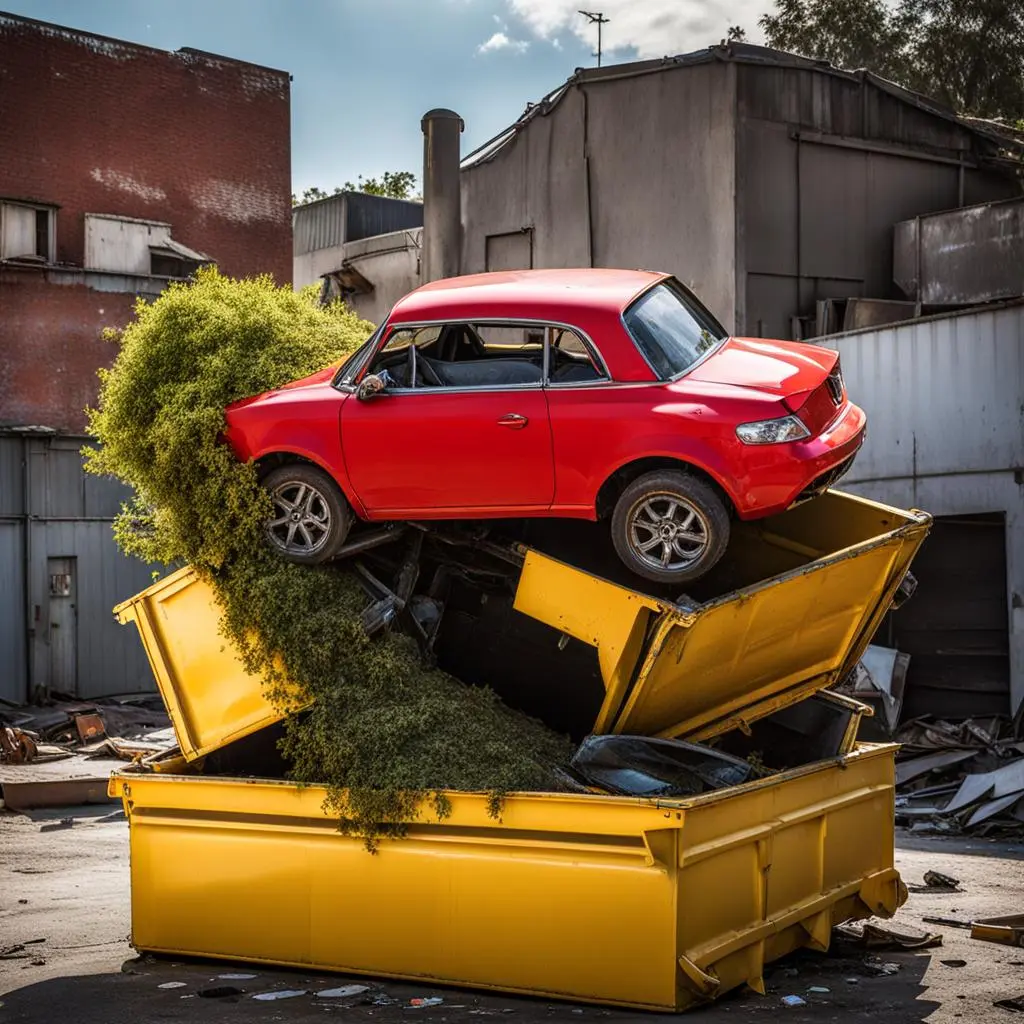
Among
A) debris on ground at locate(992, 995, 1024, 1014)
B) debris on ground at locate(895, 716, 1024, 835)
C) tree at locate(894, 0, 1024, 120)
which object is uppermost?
tree at locate(894, 0, 1024, 120)

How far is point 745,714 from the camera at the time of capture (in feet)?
24.7

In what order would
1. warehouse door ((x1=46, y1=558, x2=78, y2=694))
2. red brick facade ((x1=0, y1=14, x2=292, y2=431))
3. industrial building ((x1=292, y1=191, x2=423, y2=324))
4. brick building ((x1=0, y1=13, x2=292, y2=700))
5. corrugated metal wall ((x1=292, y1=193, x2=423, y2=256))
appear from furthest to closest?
corrugated metal wall ((x1=292, y1=193, x2=423, y2=256))
industrial building ((x1=292, y1=191, x2=423, y2=324))
red brick facade ((x1=0, y1=14, x2=292, y2=431))
warehouse door ((x1=46, y1=558, x2=78, y2=694))
brick building ((x1=0, y1=13, x2=292, y2=700))

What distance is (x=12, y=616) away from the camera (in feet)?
69.5

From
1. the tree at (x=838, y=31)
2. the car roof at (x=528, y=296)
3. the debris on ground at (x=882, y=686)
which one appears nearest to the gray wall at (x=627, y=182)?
the debris on ground at (x=882, y=686)

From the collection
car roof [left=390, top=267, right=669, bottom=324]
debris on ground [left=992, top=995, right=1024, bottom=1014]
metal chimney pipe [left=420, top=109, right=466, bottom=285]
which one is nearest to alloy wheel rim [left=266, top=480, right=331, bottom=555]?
car roof [left=390, top=267, right=669, bottom=324]

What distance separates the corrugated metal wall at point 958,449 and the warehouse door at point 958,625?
0.02 metres

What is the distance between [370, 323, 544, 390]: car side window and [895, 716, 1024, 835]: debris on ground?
6.76 meters

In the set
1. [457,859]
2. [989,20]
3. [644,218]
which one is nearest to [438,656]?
[457,859]

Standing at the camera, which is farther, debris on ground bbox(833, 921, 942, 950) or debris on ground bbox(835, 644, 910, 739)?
debris on ground bbox(835, 644, 910, 739)

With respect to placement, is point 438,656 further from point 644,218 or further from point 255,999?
point 644,218

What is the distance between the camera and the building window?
26266 millimetres

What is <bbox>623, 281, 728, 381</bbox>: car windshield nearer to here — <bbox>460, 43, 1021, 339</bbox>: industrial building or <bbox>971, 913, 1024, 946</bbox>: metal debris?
<bbox>971, 913, 1024, 946</bbox>: metal debris

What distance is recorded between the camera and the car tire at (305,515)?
7.23 m

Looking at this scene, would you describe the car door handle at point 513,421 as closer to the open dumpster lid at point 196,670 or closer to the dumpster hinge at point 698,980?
the open dumpster lid at point 196,670
